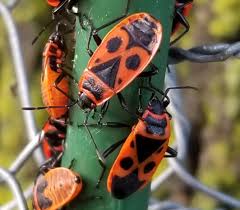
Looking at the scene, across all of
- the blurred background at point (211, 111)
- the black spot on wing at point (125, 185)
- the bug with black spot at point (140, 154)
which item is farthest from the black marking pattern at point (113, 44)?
the blurred background at point (211, 111)

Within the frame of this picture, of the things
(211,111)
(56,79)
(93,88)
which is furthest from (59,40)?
(211,111)

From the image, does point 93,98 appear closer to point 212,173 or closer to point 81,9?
point 81,9

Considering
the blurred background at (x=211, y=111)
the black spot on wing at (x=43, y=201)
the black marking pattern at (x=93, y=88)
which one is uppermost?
the black marking pattern at (x=93, y=88)

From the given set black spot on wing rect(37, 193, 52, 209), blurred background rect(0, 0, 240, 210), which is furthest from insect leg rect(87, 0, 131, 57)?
blurred background rect(0, 0, 240, 210)

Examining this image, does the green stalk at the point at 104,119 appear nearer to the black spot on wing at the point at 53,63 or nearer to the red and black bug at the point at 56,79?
the red and black bug at the point at 56,79

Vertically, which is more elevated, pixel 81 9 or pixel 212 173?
pixel 81 9

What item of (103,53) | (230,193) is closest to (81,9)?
(103,53)
